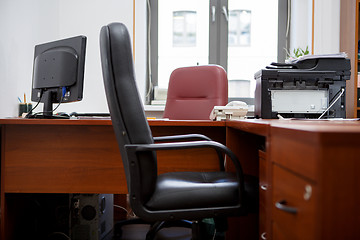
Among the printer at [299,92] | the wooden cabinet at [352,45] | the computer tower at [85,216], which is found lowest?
the computer tower at [85,216]

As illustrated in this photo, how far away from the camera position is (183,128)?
1658mm

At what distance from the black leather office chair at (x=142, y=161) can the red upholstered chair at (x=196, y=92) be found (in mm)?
1344

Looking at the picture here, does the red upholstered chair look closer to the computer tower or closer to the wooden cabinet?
the computer tower

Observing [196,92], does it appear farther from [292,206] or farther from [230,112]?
[292,206]

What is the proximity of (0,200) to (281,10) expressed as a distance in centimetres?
339

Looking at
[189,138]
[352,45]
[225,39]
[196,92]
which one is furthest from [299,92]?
[225,39]

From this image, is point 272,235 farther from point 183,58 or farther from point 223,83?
point 183,58

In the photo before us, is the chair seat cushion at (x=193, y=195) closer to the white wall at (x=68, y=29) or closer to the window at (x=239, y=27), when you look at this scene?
the white wall at (x=68, y=29)

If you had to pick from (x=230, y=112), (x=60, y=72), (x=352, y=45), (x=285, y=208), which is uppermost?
(x=352, y=45)

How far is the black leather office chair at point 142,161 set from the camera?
1.03 m

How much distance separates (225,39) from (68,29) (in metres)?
1.77

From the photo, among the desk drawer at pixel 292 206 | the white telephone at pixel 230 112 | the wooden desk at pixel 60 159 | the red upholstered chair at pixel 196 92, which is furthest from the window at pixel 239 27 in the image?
the desk drawer at pixel 292 206

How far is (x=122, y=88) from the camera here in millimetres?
1031

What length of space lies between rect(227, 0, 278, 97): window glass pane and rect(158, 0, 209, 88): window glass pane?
1.09ft
